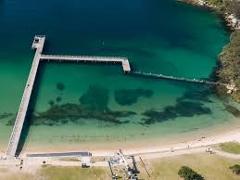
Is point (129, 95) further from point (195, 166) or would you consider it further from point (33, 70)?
point (195, 166)

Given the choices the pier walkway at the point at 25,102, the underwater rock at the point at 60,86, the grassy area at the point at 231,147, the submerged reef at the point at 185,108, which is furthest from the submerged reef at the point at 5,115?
the grassy area at the point at 231,147

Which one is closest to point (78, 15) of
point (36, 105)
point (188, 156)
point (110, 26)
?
point (110, 26)

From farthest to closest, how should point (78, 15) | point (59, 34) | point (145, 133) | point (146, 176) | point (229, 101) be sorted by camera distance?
point (78, 15)
point (59, 34)
point (229, 101)
point (145, 133)
point (146, 176)

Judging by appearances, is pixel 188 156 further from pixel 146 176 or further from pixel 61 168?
pixel 61 168

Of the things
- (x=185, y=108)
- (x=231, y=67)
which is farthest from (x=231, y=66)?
(x=185, y=108)

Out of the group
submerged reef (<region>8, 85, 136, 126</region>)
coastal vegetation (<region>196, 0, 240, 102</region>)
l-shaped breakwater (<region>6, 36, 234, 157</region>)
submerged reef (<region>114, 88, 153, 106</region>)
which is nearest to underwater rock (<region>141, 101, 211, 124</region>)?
submerged reef (<region>8, 85, 136, 126</region>)

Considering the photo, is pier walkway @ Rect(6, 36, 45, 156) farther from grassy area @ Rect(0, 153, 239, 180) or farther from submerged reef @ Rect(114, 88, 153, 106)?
submerged reef @ Rect(114, 88, 153, 106)
